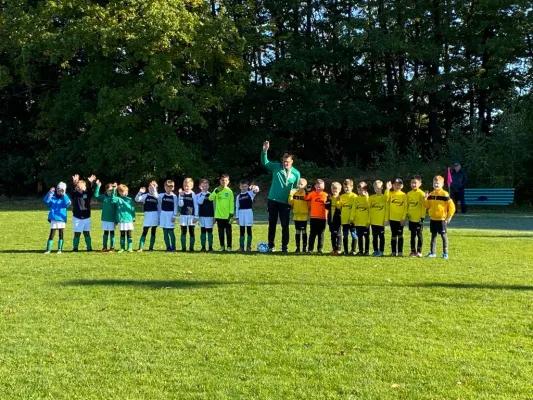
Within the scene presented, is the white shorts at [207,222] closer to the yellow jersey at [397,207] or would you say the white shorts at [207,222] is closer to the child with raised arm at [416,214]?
the yellow jersey at [397,207]

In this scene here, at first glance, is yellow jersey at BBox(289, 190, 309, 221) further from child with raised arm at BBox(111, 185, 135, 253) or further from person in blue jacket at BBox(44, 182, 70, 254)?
Result: person in blue jacket at BBox(44, 182, 70, 254)

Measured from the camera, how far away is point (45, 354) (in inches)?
208

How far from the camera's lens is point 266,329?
6082 millimetres

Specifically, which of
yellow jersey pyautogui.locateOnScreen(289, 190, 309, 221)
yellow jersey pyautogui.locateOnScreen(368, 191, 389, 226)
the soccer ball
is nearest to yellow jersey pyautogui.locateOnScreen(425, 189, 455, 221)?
yellow jersey pyautogui.locateOnScreen(368, 191, 389, 226)

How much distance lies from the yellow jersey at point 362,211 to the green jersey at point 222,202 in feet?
9.21

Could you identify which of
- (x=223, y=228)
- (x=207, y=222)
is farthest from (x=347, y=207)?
(x=207, y=222)

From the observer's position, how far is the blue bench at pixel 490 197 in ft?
80.6

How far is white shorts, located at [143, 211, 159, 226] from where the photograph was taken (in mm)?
12797

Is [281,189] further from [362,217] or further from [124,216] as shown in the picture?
[124,216]

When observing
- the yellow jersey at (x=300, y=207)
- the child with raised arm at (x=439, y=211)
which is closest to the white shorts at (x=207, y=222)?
the yellow jersey at (x=300, y=207)

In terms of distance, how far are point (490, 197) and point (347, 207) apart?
590 inches

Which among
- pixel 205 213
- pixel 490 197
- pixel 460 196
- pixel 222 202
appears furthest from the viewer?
pixel 490 197

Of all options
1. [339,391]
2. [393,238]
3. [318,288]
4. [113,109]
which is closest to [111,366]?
[339,391]

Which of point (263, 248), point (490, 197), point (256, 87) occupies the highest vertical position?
point (256, 87)
